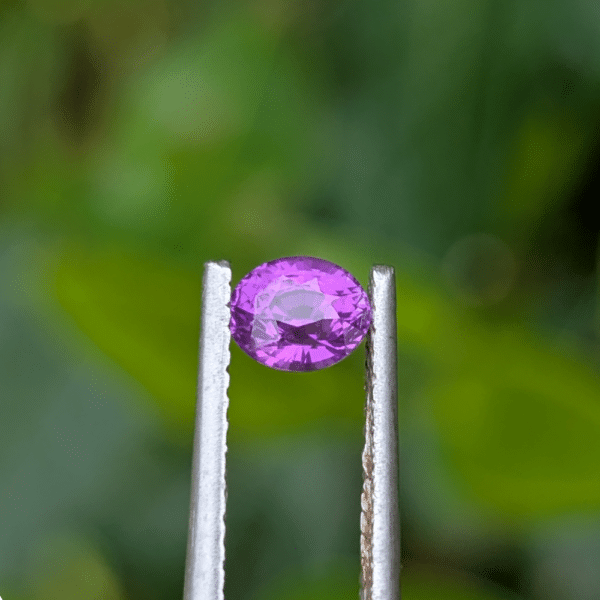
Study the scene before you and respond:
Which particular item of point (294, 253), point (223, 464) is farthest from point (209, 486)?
point (294, 253)

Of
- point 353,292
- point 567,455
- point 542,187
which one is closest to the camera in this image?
point 353,292

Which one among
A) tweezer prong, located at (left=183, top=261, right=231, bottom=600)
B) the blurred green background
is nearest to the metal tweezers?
tweezer prong, located at (left=183, top=261, right=231, bottom=600)

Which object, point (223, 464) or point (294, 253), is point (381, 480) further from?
point (294, 253)

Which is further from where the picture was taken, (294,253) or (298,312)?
(294,253)

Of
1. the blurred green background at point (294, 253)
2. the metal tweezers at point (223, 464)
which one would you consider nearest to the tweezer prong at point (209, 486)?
the metal tweezers at point (223, 464)

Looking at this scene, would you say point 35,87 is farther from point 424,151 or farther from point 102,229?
point 424,151

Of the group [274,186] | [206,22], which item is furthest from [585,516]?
[206,22]

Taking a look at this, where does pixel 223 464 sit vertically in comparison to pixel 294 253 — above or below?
below

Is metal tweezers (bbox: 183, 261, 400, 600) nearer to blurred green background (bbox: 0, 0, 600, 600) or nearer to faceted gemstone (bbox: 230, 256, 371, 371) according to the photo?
faceted gemstone (bbox: 230, 256, 371, 371)

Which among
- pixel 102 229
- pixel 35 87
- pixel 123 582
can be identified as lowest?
pixel 123 582
